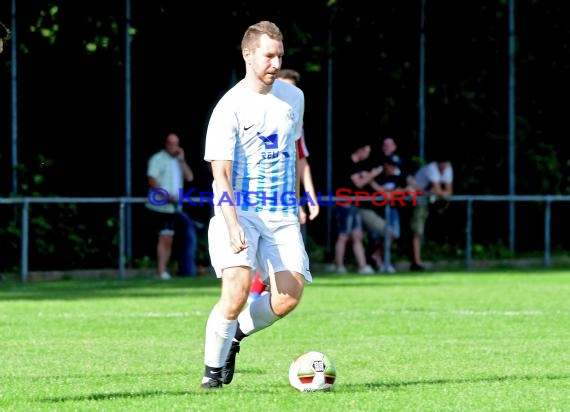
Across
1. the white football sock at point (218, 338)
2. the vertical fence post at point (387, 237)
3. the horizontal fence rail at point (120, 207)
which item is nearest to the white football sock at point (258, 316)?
the white football sock at point (218, 338)

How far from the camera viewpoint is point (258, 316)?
32.7 feet

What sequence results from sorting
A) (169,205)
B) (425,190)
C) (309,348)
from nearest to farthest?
(309,348) < (169,205) < (425,190)

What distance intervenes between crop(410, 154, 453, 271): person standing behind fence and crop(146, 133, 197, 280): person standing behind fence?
423 centimetres

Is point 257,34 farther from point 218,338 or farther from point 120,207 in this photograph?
point 120,207

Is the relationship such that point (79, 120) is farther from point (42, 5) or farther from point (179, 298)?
point (179, 298)

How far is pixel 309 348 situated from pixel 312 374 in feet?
11.1

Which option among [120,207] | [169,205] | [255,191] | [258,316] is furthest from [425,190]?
[255,191]

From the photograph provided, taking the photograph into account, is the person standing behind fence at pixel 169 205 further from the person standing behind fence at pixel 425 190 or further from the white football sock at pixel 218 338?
the white football sock at pixel 218 338

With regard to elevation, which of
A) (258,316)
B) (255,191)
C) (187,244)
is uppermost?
(255,191)

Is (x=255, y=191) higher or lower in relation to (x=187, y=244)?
higher

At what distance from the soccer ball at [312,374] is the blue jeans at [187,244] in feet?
47.4

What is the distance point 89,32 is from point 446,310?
32.6 feet

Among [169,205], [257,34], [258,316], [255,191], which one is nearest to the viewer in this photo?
[257,34]

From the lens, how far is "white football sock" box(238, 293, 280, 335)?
32.4 ft
